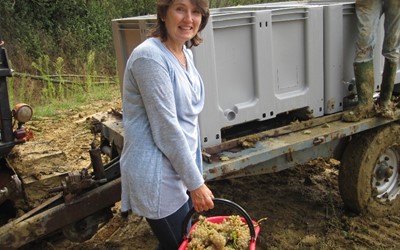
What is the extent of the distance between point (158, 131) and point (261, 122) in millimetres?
1866

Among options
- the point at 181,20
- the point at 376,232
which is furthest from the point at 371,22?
the point at 181,20

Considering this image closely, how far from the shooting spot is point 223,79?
10.9 ft

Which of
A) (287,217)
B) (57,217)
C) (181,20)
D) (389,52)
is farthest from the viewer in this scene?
(287,217)

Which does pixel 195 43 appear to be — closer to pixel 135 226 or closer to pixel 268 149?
pixel 268 149

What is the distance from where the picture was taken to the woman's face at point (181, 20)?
2.20m

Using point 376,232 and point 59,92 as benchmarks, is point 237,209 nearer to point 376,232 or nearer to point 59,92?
point 376,232

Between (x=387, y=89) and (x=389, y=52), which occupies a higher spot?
(x=389, y=52)

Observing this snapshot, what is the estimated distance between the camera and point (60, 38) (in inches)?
561

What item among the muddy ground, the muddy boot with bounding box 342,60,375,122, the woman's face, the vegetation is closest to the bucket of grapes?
the woman's face

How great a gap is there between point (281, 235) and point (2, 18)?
11.7 meters

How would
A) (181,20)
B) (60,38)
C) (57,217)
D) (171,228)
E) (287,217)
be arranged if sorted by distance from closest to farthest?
(181,20) → (171,228) → (57,217) → (287,217) → (60,38)

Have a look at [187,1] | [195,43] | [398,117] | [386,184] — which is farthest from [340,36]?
[187,1]

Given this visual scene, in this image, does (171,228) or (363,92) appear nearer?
(171,228)

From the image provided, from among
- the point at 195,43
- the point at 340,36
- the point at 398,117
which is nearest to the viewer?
the point at 195,43
